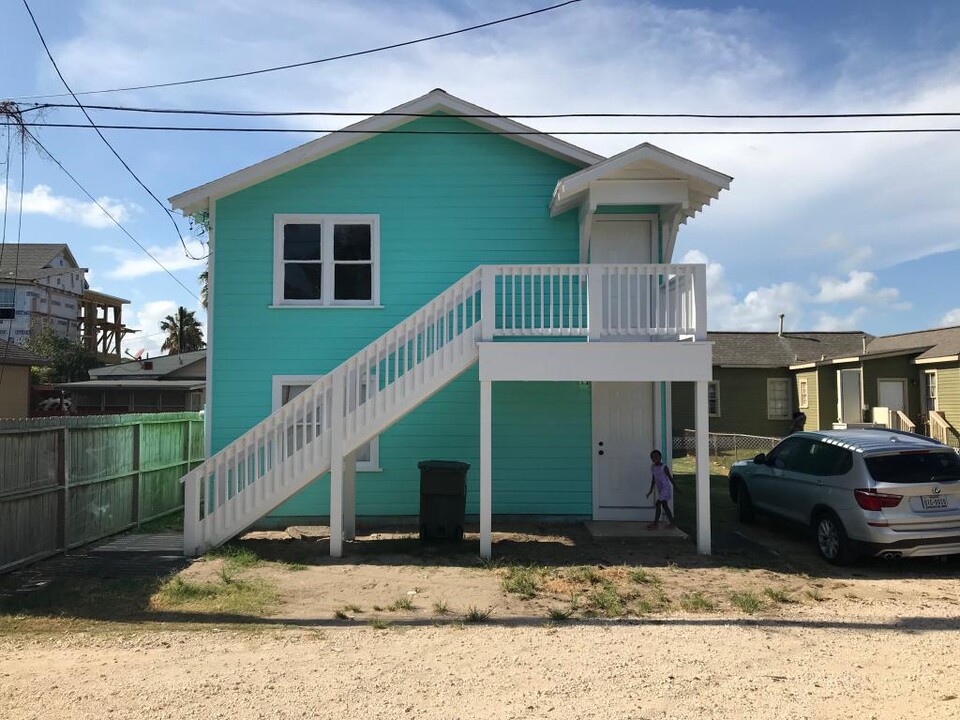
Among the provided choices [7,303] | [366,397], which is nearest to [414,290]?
[366,397]

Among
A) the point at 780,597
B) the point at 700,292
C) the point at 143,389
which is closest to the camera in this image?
the point at 780,597

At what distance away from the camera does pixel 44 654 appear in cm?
577

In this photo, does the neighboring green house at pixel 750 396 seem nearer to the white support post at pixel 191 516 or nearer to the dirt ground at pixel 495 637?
the dirt ground at pixel 495 637

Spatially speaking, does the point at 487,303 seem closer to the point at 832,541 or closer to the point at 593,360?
the point at 593,360

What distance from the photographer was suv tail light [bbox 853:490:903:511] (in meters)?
8.14

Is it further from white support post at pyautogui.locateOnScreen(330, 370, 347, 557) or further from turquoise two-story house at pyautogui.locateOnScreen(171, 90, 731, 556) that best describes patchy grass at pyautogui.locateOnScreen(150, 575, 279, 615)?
turquoise two-story house at pyautogui.locateOnScreen(171, 90, 731, 556)

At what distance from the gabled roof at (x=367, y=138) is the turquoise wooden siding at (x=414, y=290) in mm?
197

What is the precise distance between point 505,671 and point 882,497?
211 inches

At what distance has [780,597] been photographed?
738cm

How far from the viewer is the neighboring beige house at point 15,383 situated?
67.3 ft

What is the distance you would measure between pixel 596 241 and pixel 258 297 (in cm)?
577

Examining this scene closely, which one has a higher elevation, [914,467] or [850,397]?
[850,397]

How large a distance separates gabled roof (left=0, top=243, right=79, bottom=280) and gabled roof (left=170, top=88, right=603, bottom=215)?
34.2m

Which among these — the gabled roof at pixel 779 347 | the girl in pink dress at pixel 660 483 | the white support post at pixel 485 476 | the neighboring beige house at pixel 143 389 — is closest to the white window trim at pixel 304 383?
the white support post at pixel 485 476
